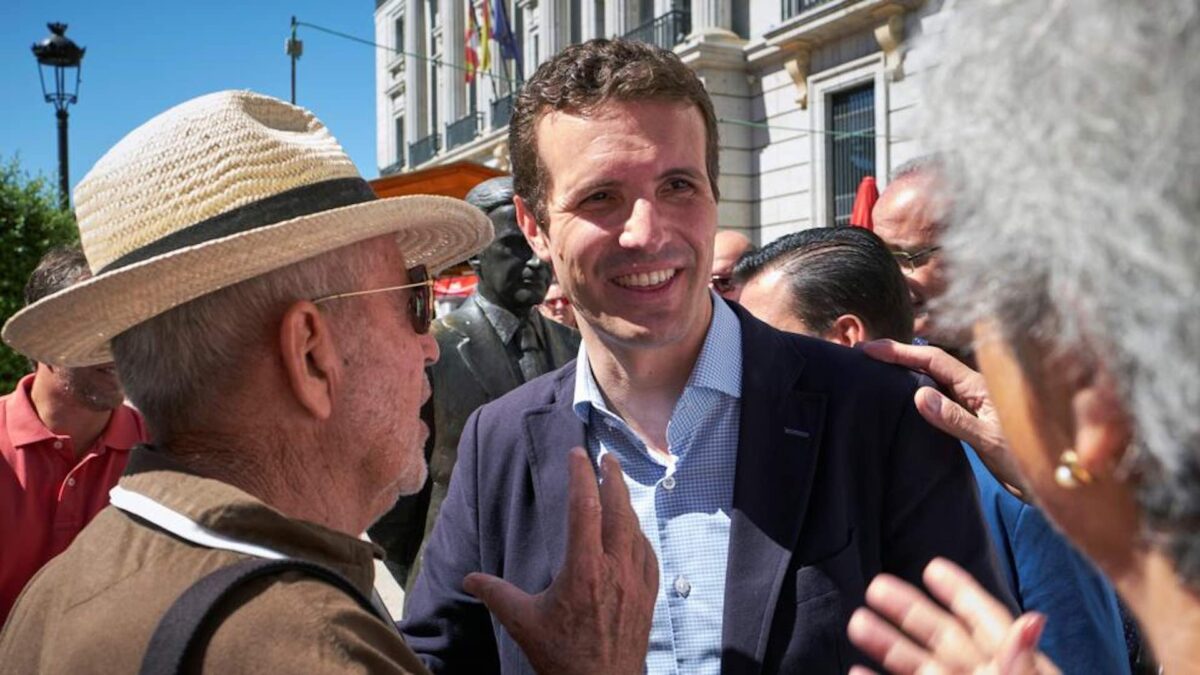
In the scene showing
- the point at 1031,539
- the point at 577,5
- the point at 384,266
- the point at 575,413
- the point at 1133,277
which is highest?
the point at 577,5

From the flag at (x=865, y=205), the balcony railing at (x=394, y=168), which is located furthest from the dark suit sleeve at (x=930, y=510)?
the balcony railing at (x=394, y=168)

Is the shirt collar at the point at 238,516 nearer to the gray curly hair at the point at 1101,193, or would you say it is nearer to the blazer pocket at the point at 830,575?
the blazer pocket at the point at 830,575

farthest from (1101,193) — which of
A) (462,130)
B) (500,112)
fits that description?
(462,130)

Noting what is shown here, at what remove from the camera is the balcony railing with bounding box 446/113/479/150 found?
106ft

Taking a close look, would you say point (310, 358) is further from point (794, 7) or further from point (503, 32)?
point (503, 32)

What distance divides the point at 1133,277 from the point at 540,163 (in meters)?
1.96

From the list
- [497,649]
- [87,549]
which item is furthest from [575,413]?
[87,549]

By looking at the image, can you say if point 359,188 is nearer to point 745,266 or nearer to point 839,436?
point 839,436

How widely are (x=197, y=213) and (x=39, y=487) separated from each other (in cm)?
233

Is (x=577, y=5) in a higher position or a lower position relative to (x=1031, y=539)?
higher

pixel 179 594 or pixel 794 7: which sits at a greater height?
pixel 794 7

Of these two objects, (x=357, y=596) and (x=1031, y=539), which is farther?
(x=1031, y=539)

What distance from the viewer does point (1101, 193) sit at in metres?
0.68

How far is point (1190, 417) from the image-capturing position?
2.21 ft
